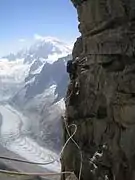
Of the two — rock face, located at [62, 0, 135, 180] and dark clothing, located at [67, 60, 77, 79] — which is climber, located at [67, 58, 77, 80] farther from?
rock face, located at [62, 0, 135, 180]

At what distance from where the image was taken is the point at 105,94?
14.1m

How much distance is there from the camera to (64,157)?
56.4 ft

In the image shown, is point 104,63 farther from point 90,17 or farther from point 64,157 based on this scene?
point 64,157

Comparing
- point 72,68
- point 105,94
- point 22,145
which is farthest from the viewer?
point 22,145

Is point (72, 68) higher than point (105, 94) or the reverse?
higher

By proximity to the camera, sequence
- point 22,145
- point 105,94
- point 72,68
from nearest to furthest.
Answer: point 105,94
point 72,68
point 22,145

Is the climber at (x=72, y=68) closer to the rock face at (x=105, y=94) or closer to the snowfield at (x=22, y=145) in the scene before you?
the rock face at (x=105, y=94)

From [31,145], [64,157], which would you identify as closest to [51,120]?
[31,145]

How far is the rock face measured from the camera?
12875 mm

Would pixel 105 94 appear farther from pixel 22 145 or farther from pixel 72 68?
pixel 22 145

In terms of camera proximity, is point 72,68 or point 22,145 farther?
point 22,145

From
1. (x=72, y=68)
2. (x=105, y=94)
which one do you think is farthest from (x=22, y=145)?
(x=105, y=94)

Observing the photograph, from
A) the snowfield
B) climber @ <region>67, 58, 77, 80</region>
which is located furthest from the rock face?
the snowfield

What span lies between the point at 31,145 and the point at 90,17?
425 ft
